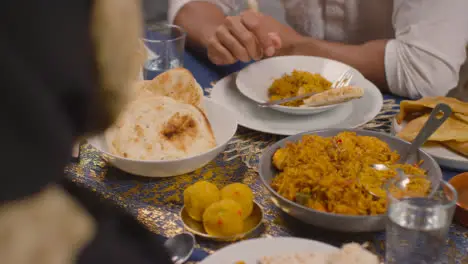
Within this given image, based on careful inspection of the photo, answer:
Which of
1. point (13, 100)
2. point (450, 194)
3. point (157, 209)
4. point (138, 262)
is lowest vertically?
point (157, 209)

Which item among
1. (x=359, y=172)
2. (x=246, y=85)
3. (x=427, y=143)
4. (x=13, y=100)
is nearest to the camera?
(x=13, y=100)

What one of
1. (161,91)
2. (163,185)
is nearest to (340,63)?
(161,91)

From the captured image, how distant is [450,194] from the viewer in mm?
805

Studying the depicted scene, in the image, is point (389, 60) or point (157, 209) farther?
point (389, 60)

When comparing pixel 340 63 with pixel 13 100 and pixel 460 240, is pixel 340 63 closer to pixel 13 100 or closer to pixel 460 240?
pixel 460 240

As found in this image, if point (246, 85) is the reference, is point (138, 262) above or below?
above

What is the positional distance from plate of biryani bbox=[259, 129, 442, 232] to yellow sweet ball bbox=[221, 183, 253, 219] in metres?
0.04

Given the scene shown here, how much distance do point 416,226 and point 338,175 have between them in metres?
0.18

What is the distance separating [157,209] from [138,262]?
0.61 metres

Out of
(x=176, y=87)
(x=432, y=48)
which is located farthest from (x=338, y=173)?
(x=432, y=48)

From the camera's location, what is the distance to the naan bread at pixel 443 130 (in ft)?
3.53

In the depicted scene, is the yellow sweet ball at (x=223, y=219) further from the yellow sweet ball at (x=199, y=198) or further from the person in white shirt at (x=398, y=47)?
the person in white shirt at (x=398, y=47)

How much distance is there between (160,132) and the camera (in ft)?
3.40

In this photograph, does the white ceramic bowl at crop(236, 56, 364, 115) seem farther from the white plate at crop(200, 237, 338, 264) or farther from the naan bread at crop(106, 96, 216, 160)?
the white plate at crop(200, 237, 338, 264)
